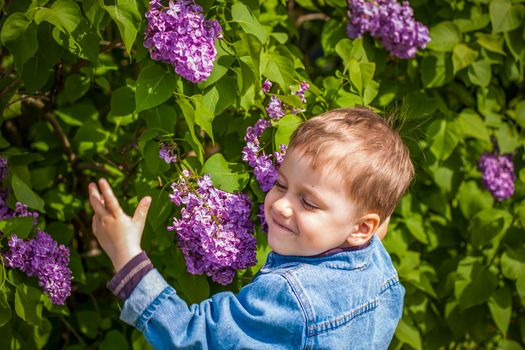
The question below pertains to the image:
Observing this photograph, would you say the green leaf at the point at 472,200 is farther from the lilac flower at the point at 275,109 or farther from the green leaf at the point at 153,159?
the green leaf at the point at 153,159

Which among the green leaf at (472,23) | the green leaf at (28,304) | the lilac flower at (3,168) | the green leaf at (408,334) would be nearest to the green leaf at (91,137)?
the lilac flower at (3,168)

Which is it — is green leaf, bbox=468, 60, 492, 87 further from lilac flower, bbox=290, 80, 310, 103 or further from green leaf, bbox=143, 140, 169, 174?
green leaf, bbox=143, 140, 169, 174

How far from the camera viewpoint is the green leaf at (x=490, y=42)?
2.96 metres

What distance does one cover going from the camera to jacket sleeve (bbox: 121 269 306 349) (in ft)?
5.66

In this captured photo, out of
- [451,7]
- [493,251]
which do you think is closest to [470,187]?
[493,251]

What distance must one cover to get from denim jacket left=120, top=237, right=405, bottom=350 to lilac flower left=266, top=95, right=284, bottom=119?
0.50m

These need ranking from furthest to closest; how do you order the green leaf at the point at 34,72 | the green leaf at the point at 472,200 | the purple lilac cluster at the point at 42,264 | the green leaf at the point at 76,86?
1. the green leaf at the point at 472,200
2. the green leaf at the point at 76,86
3. the green leaf at the point at 34,72
4. the purple lilac cluster at the point at 42,264

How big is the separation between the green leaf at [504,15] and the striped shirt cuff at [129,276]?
1.72m

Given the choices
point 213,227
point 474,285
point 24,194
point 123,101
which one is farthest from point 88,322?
point 474,285

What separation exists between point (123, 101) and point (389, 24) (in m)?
0.92

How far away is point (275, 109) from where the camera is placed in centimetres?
225

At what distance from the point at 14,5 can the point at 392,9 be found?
1182mm

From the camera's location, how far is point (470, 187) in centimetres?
323

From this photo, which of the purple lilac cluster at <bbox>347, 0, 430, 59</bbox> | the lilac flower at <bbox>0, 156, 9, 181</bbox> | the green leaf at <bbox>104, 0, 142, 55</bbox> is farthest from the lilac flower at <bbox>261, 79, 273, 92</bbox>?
the lilac flower at <bbox>0, 156, 9, 181</bbox>
